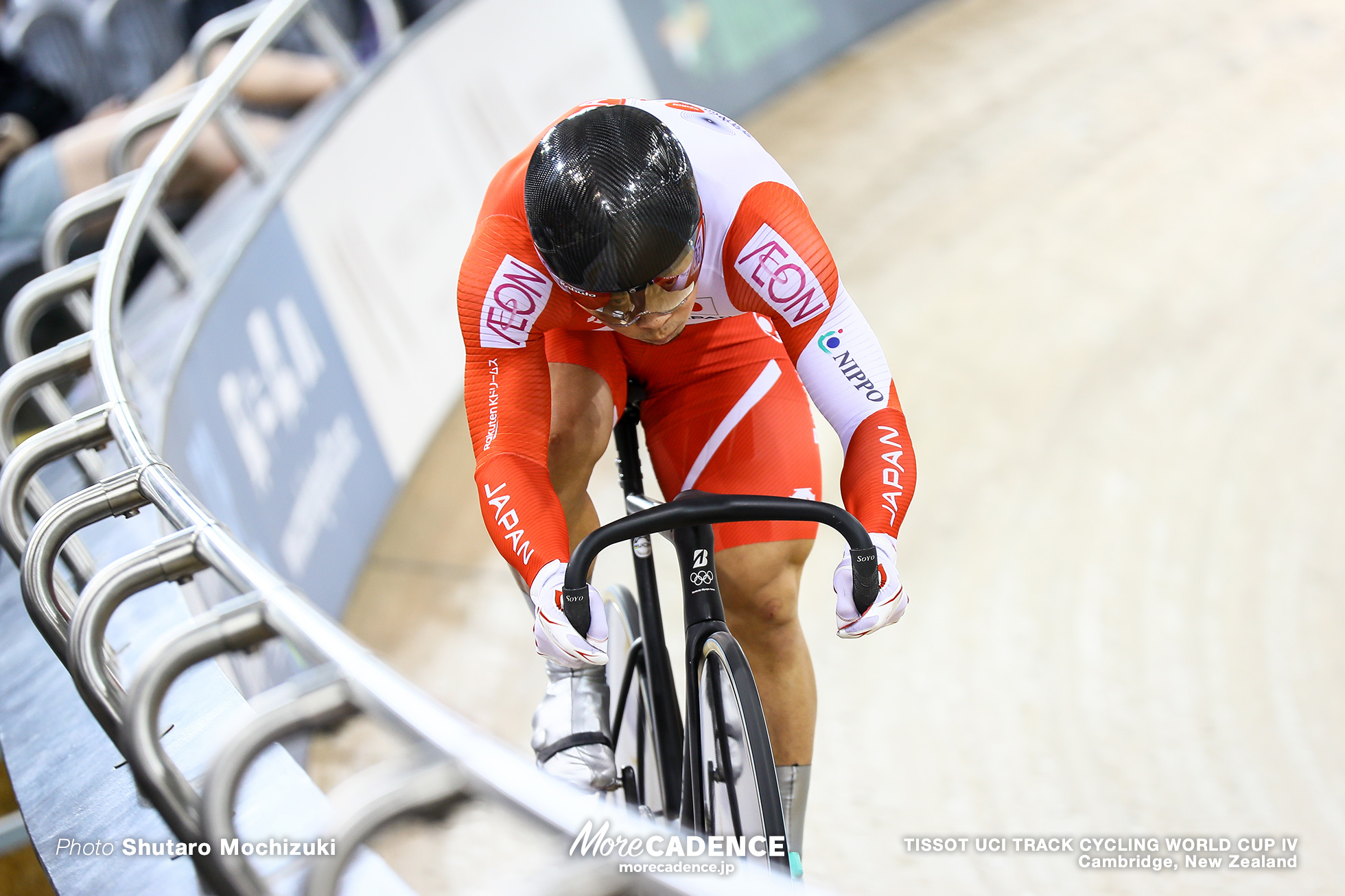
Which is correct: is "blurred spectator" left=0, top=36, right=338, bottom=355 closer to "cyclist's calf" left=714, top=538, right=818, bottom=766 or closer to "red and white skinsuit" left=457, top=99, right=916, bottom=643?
"red and white skinsuit" left=457, top=99, right=916, bottom=643

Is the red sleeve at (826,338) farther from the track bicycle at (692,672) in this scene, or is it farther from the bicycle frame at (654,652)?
the bicycle frame at (654,652)

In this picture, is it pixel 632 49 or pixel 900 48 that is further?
pixel 900 48

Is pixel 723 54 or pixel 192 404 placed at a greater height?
pixel 192 404

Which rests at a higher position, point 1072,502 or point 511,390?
point 511,390

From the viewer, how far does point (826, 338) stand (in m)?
2.01

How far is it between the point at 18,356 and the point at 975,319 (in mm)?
3895

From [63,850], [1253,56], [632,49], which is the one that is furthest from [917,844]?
[1253,56]

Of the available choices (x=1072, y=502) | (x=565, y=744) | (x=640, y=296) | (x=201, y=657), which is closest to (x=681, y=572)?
(x=565, y=744)

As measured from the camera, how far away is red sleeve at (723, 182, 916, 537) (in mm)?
1972

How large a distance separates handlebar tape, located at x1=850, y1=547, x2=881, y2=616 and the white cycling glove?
0.01m

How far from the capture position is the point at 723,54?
7.01 m

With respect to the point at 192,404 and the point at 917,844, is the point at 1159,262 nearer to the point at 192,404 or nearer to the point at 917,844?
the point at 917,844

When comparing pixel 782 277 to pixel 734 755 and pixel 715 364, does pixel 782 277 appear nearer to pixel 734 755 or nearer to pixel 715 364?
pixel 715 364

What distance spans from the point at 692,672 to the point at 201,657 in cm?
97
